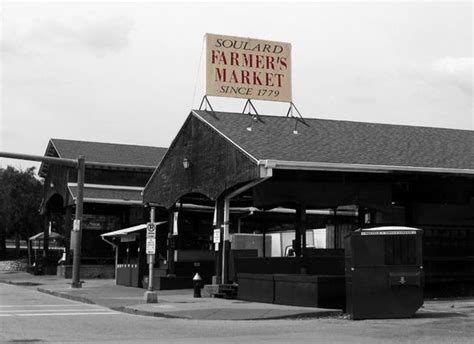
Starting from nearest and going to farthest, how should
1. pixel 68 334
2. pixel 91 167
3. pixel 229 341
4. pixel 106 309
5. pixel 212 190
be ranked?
pixel 229 341, pixel 68 334, pixel 106 309, pixel 212 190, pixel 91 167

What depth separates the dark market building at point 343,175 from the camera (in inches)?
888

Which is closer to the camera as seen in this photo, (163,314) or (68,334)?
(68,334)

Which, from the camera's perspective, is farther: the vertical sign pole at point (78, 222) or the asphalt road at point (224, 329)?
the vertical sign pole at point (78, 222)

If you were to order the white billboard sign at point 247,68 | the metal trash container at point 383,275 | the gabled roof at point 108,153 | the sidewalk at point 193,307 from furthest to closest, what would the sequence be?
1. the gabled roof at point 108,153
2. the white billboard sign at point 247,68
3. the sidewalk at point 193,307
4. the metal trash container at point 383,275

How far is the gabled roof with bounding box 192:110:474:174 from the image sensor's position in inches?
886

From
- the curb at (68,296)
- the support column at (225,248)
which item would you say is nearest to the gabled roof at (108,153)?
the curb at (68,296)

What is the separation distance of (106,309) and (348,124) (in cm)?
1246

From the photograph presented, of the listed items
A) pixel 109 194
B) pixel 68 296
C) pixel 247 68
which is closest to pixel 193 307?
pixel 68 296

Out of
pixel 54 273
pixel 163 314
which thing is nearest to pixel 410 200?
pixel 163 314

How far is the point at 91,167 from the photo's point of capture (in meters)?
46.7

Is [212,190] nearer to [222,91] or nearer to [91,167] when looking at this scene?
[222,91]

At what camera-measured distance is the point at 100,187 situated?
4669 centimetres

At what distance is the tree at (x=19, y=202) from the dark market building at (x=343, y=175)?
43611 millimetres

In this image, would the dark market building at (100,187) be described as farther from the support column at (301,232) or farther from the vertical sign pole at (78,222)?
the support column at (301,232)
